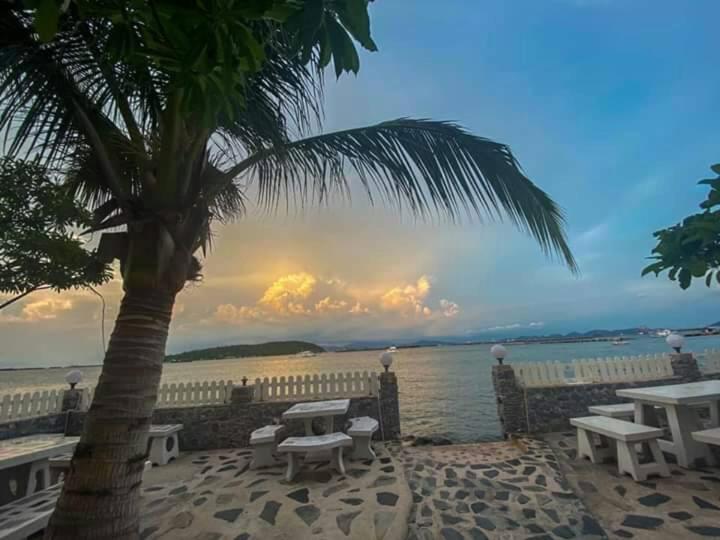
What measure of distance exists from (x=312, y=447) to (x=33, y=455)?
8.11 feet

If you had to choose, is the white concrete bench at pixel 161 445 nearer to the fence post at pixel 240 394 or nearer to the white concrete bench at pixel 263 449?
the fence post at pixel 240 394

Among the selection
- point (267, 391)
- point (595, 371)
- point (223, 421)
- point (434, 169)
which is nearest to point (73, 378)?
point (223, 421)

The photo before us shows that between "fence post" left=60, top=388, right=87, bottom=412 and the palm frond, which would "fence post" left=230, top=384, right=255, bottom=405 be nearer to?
"fence post" left=60, top=388, right=87, bottom=412

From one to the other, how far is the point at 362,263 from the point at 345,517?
14.8ft

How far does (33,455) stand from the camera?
2.96 m

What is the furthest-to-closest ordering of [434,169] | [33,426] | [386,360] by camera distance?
Answer: [386,360] < [33,426] < [434,169]

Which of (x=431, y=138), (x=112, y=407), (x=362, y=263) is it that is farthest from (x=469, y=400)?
(x=112, y=407)

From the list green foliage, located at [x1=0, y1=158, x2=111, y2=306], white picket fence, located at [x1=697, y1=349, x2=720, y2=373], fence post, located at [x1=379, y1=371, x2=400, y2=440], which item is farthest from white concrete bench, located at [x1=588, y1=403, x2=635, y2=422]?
green foliage, located at [x1=0, y1=158, x2=111, y2=306]

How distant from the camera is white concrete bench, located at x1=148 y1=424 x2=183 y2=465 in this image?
463 cm

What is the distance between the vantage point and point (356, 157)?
2436 millimetres

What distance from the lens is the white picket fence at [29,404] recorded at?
4883 mm

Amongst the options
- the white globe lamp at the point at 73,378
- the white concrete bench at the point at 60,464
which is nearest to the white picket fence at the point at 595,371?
the white concrete bench at the point at 60,464

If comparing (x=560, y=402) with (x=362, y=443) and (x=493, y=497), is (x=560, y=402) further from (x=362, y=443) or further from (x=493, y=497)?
(x=362, y=443)

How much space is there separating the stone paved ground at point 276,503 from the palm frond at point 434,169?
2565mm
